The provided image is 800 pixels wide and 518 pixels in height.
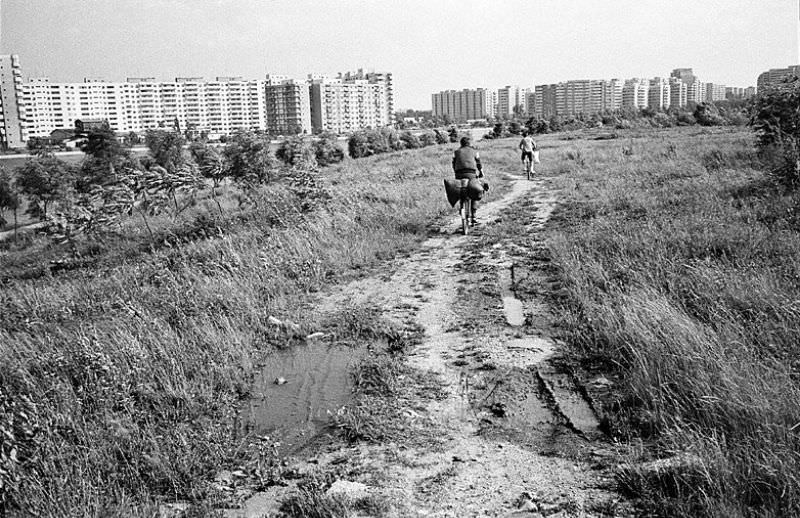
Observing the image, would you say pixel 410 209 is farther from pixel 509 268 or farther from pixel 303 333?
pixel 303 333

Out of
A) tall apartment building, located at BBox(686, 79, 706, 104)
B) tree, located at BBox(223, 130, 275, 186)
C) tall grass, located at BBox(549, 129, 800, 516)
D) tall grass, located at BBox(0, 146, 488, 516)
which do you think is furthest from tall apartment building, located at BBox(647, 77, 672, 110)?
tall grass, located at BBox(0, 146, 488, 516)

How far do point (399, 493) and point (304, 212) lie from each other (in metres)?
10.6

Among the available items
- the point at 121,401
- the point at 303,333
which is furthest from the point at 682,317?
the point at 121,401

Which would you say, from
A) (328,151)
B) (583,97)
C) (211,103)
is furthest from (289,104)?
(583,97)

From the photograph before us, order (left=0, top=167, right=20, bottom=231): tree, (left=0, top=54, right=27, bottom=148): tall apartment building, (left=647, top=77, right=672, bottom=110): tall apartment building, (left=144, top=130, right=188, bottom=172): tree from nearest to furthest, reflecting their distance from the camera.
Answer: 1. (left=0, top=167, right=20, bottom=231): tree
2. (left=144, top=130, right=188, bottom=172): tree
3. (left=0, top=54, right=27, bottom=148): tall apartment building
4. (left=647, top=77, right=672, bottom=110): tall apartment building

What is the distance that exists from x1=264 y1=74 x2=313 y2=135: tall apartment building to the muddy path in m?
142

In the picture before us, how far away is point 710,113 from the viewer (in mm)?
78500

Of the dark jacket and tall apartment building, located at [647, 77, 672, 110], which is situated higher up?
tall apartment building, located at [647, 77, 672, 110]

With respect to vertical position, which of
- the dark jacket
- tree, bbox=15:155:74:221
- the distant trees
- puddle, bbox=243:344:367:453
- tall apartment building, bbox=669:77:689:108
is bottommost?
puddle, bbox=243:344:367:453

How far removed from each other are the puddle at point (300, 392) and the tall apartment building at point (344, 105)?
140402 mm

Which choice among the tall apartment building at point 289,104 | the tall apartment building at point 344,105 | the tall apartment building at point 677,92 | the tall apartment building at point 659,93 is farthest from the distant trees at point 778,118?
the tall apartment building at point 677,92

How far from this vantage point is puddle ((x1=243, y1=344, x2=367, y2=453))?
4.98 m

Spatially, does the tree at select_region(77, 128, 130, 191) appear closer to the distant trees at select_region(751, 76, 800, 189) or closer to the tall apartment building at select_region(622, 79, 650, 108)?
the distant trees at select_region(751, 76, 800, 189)

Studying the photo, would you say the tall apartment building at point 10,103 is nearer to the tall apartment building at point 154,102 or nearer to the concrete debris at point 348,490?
the tall apartment building at point 154,102
